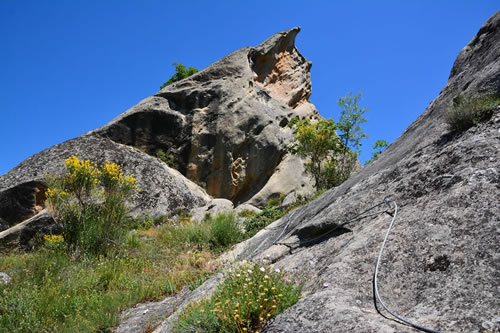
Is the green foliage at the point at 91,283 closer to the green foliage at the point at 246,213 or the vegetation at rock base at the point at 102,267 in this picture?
the vegetation at rock base at the point at 102,267

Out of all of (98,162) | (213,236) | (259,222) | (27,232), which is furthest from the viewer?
(98,162)

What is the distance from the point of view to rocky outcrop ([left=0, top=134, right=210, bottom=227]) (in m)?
12.1

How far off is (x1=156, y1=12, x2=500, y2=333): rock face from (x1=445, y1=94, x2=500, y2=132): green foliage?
0.42 feet

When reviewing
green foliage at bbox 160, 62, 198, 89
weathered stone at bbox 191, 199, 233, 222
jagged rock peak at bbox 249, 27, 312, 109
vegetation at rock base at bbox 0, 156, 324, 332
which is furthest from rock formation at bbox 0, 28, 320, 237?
green foliage at bbox 160, 62, 198, 89

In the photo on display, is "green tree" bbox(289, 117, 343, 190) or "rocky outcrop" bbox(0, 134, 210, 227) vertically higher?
"rocky outcrop" bbox(0, 134, 210, 227)

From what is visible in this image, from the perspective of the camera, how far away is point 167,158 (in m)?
17.4

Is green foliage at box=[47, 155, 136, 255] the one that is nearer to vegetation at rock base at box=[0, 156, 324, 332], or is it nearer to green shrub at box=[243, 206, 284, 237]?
vegetation at rock base at box=[0, 156, 324, 332]

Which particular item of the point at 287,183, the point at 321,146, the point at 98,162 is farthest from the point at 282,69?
the point at 98,162

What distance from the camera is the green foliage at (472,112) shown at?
3.85m

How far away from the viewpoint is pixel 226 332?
2.46 m

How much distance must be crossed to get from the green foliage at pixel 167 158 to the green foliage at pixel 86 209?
890cm

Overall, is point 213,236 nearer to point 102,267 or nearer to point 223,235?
point 223,235

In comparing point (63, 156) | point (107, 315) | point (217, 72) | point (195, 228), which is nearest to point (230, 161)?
point (217, 72)

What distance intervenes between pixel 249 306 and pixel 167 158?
15.5 m
